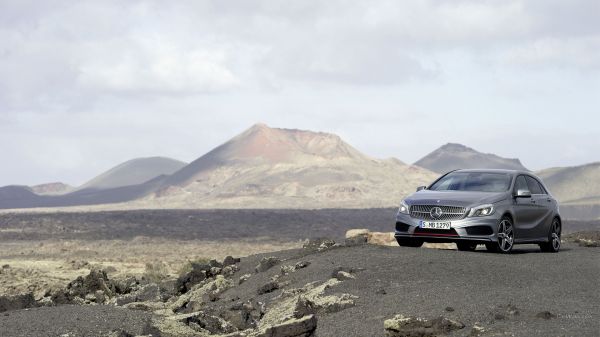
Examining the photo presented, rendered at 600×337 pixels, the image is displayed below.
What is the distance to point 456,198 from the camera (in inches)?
712

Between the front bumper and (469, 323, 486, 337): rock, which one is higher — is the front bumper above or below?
above

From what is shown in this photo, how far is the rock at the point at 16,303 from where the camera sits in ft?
52.1

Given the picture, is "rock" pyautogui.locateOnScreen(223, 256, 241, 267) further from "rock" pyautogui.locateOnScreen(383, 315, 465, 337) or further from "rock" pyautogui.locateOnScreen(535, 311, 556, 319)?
"rock" pyautogui.locateOnScreen(535, 311, 556, 319)

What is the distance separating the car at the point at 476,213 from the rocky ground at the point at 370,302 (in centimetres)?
57

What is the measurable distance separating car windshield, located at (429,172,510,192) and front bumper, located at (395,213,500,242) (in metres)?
1.26

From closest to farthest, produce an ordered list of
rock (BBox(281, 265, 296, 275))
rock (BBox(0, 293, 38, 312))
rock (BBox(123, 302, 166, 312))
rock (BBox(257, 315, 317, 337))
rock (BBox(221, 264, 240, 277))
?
rock (BBox(257, 315, 317, 337)) < rock (BBox(0, 293, 38, 312)) < rock (BBox(123, 302, 166, 312)) < rock (BBox(281, 265, 296, 275)) < rock (BBox(221, 264, 240, 277))

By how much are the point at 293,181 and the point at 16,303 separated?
144948mm

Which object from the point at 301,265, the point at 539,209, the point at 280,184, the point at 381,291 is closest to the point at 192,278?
the point at 301,265

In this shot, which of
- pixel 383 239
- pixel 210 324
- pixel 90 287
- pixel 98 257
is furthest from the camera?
pixel 98 257

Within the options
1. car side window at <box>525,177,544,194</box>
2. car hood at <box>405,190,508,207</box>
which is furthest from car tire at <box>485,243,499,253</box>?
car side window at <box>525,177,544,194</box>

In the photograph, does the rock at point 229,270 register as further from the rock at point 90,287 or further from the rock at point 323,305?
the rock at point 323,305

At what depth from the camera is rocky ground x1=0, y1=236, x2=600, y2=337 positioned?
10844 mm

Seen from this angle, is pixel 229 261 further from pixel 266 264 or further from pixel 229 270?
pixel 266 264

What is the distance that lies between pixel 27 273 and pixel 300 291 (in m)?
22.7
